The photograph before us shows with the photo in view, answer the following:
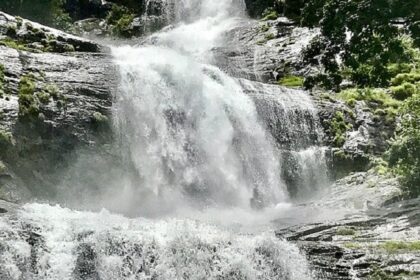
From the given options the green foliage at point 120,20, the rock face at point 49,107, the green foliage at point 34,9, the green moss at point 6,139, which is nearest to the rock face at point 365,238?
the rock face at point 49,107

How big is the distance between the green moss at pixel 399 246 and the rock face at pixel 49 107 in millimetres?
9041

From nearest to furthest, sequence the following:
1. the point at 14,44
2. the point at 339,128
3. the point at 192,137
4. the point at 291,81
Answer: the point at 192,137, the point at 14,44, the point at 339,128, the point at 291,81

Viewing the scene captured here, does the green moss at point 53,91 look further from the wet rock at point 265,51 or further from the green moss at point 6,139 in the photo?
the wet rock at point 265,51

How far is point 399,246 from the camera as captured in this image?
12117mm

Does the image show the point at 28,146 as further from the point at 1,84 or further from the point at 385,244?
the point at 385,244

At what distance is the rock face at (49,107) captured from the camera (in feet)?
54.6

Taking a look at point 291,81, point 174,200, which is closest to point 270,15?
point 291,81

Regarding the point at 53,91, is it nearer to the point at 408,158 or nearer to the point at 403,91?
the point at 408,158

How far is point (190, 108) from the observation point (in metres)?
21.3

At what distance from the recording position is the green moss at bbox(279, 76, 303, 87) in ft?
88.2

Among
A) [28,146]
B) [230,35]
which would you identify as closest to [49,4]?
[230,35]

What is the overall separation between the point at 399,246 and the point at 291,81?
629 inches

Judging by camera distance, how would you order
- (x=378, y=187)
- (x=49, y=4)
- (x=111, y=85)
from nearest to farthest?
(x=378, y=187) → (x=111, y=85) → (x=49, y=4)

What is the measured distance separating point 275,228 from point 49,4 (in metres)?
21.5
